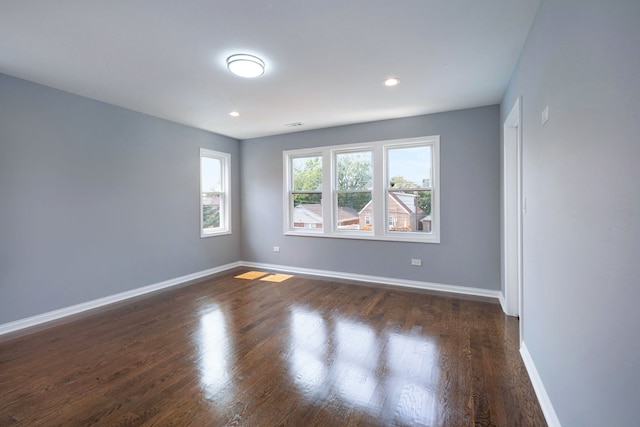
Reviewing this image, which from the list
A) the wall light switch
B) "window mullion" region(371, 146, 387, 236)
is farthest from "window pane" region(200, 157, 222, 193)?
the wall light switch

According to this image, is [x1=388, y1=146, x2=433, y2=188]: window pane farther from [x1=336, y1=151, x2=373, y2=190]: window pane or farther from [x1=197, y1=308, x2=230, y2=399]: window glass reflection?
[x1=197, y1=308, x2=230, y2=399]: window glass reflection

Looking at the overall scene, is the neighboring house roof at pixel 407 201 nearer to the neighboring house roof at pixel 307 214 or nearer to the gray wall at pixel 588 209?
the neighboring house roof at pixel 307 214

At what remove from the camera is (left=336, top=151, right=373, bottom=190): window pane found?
16.3 ft

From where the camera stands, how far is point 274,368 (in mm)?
2352

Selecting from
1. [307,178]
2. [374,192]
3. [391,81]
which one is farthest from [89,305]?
[391,81]

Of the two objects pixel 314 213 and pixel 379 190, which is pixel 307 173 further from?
pixel 379 190

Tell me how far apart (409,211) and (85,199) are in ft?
14.6

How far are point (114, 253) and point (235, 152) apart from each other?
2.90 m

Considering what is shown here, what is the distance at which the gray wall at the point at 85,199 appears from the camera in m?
3.13

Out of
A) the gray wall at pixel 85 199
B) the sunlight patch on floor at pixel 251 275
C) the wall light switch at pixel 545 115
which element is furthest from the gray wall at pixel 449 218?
the wall light switch at pixel 545 115

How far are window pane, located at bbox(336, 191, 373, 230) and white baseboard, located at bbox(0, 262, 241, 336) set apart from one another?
2667 mm

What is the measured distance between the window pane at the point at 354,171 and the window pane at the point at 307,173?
39cm

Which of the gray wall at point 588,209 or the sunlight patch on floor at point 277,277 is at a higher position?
the gray wall at point 588,209

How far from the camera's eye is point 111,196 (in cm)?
398
